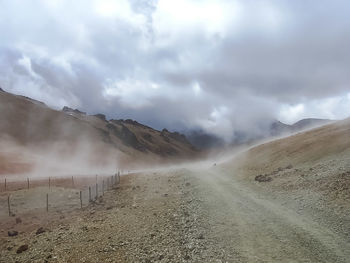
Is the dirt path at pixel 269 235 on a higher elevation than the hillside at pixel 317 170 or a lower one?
lower

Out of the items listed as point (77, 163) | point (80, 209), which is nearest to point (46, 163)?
point (77, 163)

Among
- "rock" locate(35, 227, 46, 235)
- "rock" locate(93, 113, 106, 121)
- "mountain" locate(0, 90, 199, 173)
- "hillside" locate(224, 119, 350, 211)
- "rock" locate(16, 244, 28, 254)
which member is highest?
"rock" locate(93, 113, 106, 121)

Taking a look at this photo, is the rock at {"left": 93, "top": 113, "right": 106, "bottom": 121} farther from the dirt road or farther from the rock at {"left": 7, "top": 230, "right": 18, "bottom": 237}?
the rock at {"left": 7, "top": 230, "right": 18, "bottom": 237}

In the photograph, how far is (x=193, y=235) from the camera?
15188mm

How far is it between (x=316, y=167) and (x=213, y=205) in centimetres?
1347

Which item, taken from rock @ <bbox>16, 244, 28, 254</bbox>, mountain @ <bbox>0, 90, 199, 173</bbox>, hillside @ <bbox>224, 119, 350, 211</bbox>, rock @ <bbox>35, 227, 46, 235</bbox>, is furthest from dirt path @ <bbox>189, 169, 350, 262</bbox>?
mountain @ <bbox>0, 90, 199, 173</bbox>

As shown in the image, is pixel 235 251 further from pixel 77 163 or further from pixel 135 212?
pixel 77 163

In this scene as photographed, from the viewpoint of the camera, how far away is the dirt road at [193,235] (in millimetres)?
12703

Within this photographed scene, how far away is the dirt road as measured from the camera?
41.7 ft

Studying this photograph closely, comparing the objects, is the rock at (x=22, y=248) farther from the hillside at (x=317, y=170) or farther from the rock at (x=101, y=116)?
the rock at (x=101, y=116)

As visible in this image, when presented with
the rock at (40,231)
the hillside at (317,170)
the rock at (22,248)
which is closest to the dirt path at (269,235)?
the hillside at (317,170)

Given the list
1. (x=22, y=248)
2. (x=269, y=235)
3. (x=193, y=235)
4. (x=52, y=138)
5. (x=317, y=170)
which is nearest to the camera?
(x=269, y=235)

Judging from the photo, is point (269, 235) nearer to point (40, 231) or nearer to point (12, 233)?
point (40, 231)

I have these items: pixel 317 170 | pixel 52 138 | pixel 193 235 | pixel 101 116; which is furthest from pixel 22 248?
pixel 101 116
